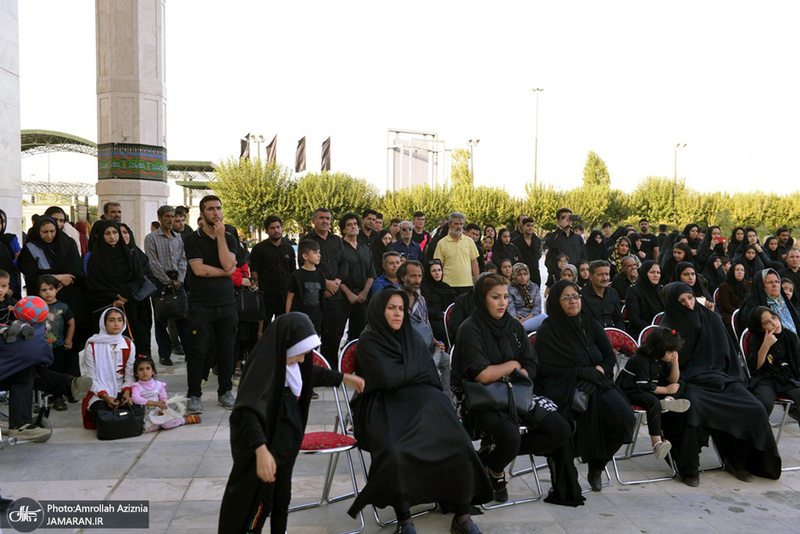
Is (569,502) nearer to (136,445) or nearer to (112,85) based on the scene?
(136,445)

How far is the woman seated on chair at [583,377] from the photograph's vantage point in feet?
14.3

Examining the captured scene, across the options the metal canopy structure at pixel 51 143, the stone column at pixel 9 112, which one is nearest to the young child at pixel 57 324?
the stone column at pixel 9 112

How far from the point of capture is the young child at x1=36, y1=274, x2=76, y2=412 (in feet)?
18.7

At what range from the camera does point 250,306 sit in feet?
22.5

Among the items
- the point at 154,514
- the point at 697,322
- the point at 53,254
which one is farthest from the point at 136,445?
the point at 697,322

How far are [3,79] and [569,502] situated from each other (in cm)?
744

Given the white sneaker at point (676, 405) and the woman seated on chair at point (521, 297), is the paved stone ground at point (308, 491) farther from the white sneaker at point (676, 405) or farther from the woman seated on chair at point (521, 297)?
the woman seated on chair at point (521, 297)

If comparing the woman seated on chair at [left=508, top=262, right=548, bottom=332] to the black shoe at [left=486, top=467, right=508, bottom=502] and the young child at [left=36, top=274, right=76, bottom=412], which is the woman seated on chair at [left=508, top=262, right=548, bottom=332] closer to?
the black shoe at [left=486, top=467, right=508, bottom=502]

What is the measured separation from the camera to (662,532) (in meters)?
3.66

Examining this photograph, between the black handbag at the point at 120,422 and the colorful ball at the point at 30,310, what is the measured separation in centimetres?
90

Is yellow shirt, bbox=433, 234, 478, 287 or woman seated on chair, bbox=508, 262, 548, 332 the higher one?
yellow shirt, bbox=433, 234, 478, 287

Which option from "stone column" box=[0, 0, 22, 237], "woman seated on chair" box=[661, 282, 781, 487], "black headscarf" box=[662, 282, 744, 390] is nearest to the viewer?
"woman seated on chair" box=[661, 282, 781, 487]

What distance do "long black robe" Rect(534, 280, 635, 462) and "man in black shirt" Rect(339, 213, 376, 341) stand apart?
9.00 ft

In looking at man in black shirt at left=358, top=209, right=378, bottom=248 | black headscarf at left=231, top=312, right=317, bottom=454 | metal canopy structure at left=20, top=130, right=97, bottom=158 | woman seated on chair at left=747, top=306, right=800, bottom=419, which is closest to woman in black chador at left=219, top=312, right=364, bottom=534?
black headscarf at left=231, top=312, right=317, bottom=454
